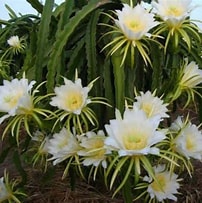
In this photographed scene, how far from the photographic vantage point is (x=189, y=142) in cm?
98

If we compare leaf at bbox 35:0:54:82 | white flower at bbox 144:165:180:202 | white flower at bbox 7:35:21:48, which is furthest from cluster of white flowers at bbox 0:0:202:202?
white flower at bbox 7:35:21:48

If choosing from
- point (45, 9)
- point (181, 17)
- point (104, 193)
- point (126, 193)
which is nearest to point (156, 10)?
point (181, 17)

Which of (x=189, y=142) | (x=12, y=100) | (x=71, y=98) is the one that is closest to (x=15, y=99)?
(x=12, y=100)

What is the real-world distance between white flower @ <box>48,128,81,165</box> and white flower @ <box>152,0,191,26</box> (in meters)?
0.32

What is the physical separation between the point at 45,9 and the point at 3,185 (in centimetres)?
45

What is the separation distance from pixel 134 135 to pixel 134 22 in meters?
0.26

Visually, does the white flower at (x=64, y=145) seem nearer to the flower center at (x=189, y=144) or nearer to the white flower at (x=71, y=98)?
the white flower at (x=71, y=98)

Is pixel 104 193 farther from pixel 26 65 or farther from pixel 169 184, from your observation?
pixel 26 65

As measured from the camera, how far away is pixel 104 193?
1304 millimetres

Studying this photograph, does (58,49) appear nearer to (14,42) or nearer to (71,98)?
(71,98)

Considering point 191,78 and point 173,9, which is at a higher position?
point 173,9

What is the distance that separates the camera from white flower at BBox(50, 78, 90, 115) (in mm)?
948

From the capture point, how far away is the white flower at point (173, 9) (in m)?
1.01

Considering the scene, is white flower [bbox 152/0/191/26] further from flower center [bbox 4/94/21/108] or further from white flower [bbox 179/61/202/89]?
flower center [bbox 4/94/21/108]
